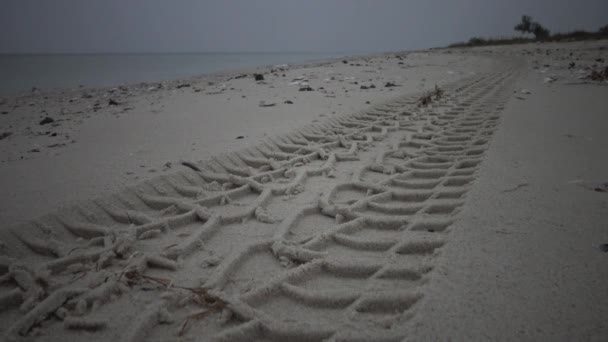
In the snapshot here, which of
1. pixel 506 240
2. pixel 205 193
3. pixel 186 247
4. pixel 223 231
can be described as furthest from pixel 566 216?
pixel 205 193

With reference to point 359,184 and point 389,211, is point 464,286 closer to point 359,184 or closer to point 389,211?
point 389,211

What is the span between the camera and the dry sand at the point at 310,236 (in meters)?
1.10

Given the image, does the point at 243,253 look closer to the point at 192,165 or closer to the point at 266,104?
the point at 192,165

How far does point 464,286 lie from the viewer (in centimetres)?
116

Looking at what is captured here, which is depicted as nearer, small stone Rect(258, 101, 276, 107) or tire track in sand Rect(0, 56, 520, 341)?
tire track in sand Rect(0, 56, 520, 341)

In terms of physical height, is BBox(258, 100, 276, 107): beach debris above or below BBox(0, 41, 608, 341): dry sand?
above

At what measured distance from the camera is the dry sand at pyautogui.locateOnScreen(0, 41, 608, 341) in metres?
1.10

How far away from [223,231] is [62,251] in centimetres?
67

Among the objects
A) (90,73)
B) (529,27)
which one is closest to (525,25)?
(529,27)

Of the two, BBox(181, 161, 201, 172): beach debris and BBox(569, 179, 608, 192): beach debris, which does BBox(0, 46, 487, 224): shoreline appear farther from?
BBox(569, 179, 608, 192): beach debris

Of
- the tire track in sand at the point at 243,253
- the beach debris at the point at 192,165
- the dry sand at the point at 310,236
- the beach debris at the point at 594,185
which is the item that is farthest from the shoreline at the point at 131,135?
the beach debris at the point at 594,185

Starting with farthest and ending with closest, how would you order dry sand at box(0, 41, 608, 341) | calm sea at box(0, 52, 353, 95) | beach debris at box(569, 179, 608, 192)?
calm sea at box(0, 52, 353, 95)
beach debris at box(569, 179, 608, 192)
dry sand at box(0, 41, 608, 341)

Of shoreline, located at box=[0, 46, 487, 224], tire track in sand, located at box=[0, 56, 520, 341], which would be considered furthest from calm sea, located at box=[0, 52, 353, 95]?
tire track in sand, located at box=[0, 56, 520, 341]

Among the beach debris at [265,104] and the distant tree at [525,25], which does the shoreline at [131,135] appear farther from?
the distant tree at [525,25]
